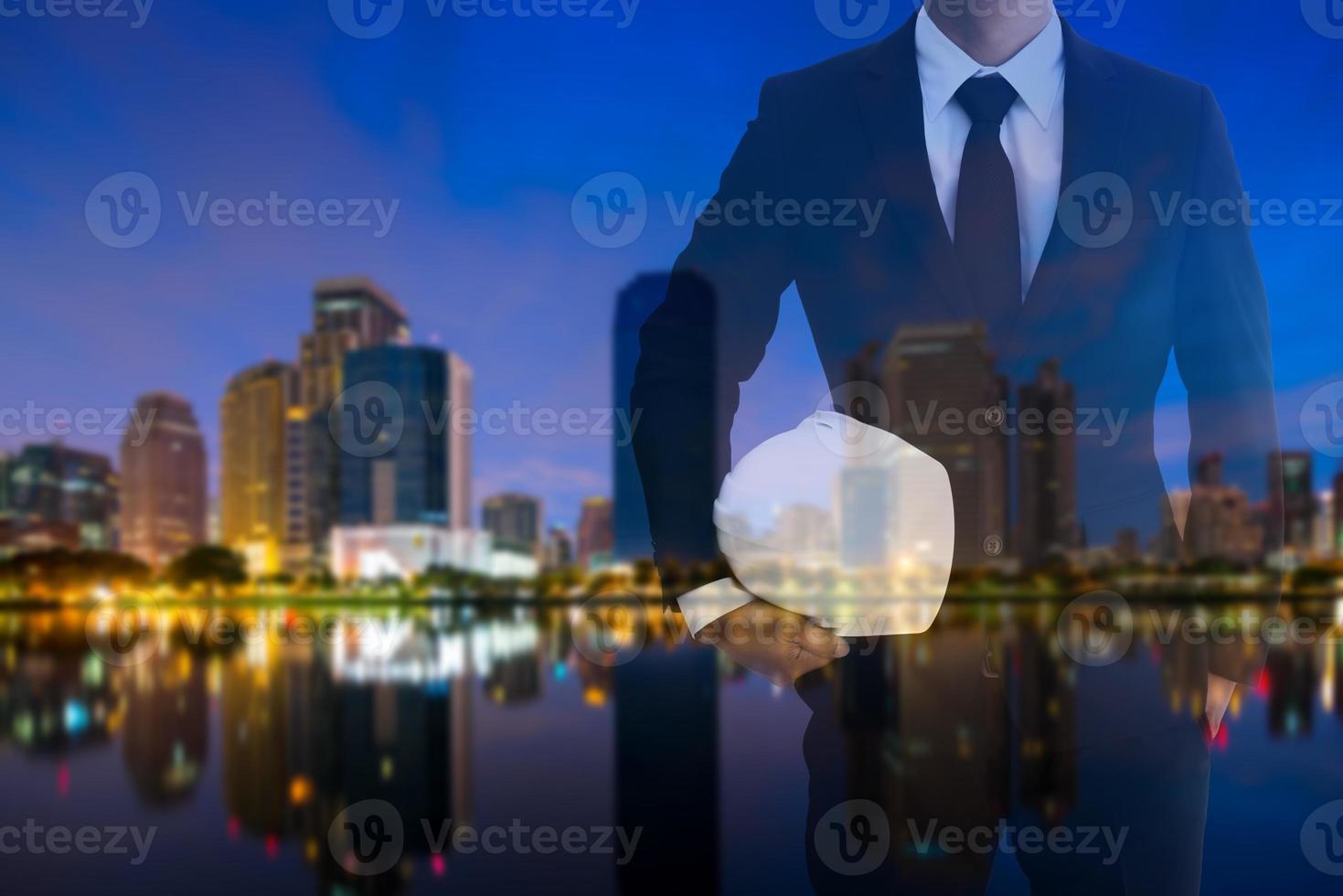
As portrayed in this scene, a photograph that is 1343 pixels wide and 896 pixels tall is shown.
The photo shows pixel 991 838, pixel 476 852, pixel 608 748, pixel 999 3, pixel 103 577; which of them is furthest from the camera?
pixel 103 577

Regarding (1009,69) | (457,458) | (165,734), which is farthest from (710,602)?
(457,458)

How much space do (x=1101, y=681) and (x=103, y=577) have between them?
90.6m

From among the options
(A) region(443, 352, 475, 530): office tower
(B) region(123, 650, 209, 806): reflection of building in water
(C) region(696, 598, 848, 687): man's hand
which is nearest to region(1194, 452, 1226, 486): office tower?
(C) region(696, 598, 848, 687): man's hand

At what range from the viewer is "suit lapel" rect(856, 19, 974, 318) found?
1608mm

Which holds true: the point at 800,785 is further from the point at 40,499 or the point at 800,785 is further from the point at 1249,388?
the point at 40,499

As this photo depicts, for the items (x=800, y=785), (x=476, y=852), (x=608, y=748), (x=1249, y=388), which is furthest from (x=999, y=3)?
(x=608, y=748)

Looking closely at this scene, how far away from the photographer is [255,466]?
76500 millimetres

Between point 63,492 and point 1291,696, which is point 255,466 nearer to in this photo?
point 63,492

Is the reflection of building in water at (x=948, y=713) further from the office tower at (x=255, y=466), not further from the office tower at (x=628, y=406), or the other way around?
the office tower at (x=255, y=466)

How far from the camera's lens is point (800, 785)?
2.09 metres

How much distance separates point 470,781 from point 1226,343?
1391 centimetres

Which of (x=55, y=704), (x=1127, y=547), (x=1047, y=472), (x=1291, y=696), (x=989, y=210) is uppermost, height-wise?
(x=989, y=210)

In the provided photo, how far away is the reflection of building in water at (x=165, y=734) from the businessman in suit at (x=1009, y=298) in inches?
567

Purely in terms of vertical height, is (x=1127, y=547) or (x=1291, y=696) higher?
(x=1127, y=547)
